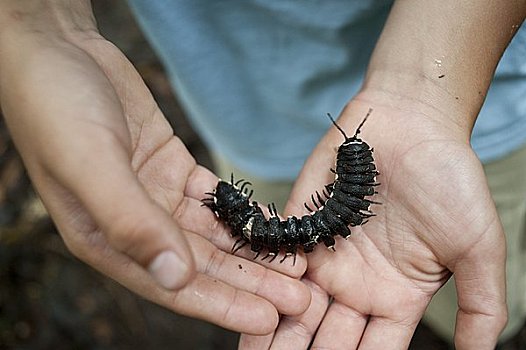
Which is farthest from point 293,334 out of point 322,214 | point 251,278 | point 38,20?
point 38,20

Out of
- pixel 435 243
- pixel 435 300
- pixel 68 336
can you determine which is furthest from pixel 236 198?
pixel 68 336

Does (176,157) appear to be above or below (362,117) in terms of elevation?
below

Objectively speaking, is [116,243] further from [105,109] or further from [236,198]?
[236,198]

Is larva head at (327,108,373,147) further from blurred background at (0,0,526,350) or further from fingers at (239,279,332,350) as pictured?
blurred background at (0,0,526,350)

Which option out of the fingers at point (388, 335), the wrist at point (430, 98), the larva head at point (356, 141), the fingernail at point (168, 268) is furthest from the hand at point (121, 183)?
the wrist at point (430, 98)

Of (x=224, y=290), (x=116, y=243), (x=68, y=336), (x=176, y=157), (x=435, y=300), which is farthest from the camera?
(x=68, y=336)

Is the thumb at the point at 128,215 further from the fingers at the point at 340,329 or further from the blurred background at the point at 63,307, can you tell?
the blurred background at the point at 63,307

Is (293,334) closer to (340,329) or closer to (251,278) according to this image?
(340,329)
